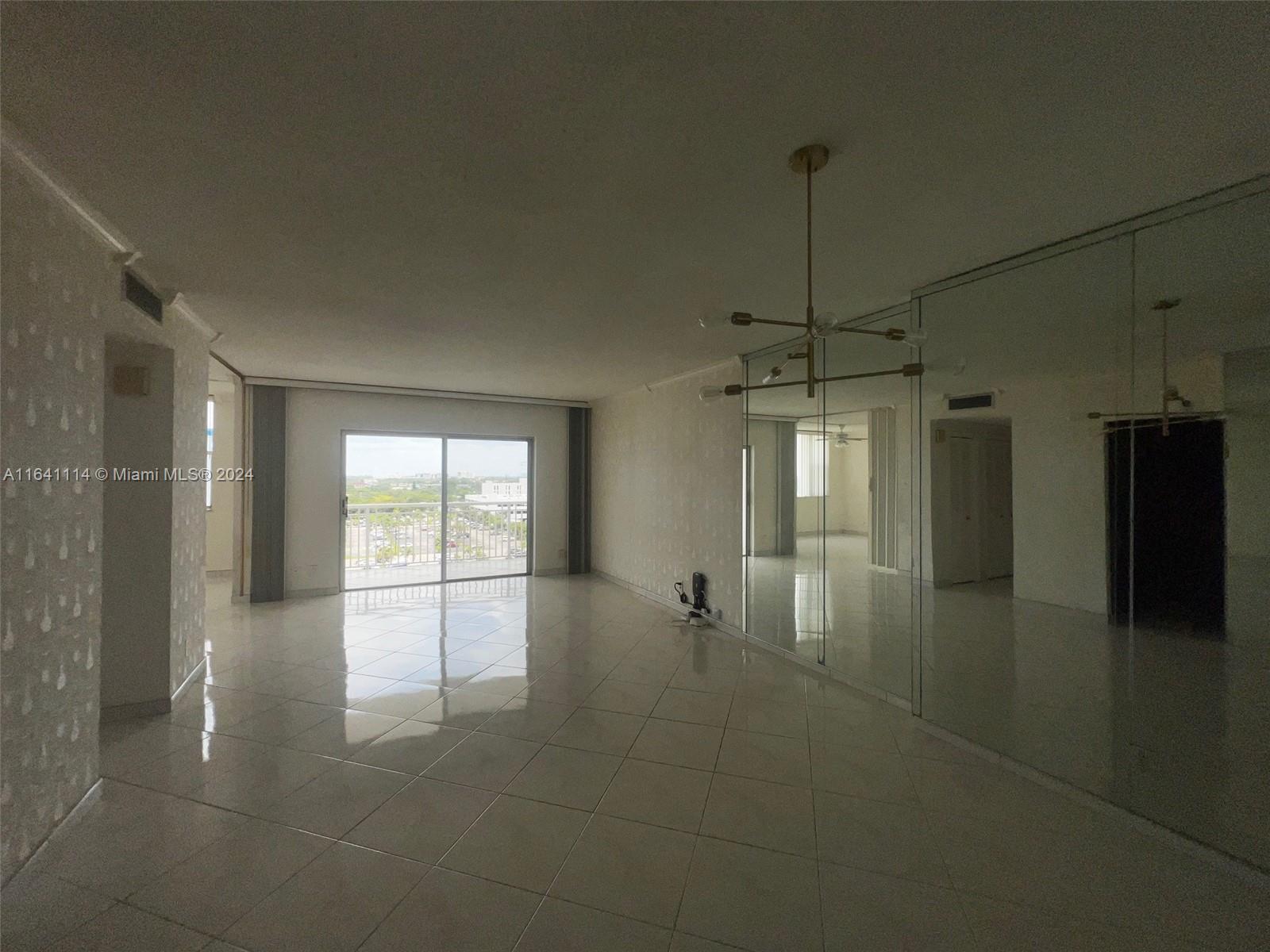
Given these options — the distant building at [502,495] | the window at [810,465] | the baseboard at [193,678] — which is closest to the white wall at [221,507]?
the distant building at [502,495]

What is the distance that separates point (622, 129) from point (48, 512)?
8.38ft

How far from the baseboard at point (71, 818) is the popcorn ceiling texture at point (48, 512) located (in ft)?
0.06

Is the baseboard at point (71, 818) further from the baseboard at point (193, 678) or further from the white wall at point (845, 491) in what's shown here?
the white wall at point (845, 491)

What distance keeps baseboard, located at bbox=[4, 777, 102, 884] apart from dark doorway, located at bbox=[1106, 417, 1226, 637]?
4380mm

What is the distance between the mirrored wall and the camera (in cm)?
194

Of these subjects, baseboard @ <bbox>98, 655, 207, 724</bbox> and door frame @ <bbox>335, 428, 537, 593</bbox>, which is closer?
baseboard @ <bbox>98, 655, 207, 724</bbox>

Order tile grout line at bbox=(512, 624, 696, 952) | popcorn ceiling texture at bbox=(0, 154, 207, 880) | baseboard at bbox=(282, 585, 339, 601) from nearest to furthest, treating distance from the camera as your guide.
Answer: tile grout line at bbox=(512, 624, 696, 952)
popcorn ceiling texture at bbox=(0, 154, 207, 880)
baseboard at bbox=(282, 585, 339, 601)

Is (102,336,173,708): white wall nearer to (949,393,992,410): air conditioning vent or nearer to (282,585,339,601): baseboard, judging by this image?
(282,585,339,601): baseboard

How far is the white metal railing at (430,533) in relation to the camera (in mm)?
6762

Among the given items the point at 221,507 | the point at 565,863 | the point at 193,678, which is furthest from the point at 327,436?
the point at 565,863

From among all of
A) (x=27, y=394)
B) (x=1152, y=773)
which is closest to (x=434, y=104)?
(x=27, y=394)

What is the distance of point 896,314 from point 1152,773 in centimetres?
261

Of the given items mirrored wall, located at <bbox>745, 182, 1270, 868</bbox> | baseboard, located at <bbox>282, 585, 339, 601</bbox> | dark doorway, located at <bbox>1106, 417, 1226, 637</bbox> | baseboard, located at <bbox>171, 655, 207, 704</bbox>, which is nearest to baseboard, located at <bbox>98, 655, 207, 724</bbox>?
baseboard, located at <bbox>171, 655, 207, 704</bbox>

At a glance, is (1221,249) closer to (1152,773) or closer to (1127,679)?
(1127,679)
